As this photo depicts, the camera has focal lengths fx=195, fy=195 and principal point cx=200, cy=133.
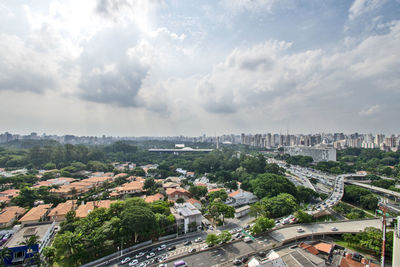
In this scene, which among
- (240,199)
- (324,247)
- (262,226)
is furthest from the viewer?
(240,199)

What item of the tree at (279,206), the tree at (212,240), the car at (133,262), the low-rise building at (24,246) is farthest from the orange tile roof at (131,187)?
the tree at (279,206)

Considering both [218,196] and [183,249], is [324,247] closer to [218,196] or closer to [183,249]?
[183,249]

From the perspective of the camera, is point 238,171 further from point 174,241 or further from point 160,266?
point 160,266

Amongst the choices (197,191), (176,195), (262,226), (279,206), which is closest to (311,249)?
(262,226)

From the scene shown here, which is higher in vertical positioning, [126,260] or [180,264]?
[180,264]

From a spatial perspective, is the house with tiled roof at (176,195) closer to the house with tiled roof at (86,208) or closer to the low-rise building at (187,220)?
the low-rise building at (187,220)

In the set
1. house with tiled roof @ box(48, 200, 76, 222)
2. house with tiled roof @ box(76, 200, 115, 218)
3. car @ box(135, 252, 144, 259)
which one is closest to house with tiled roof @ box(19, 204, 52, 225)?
house with tiled roof @ box(48, 200, 76, 222)
